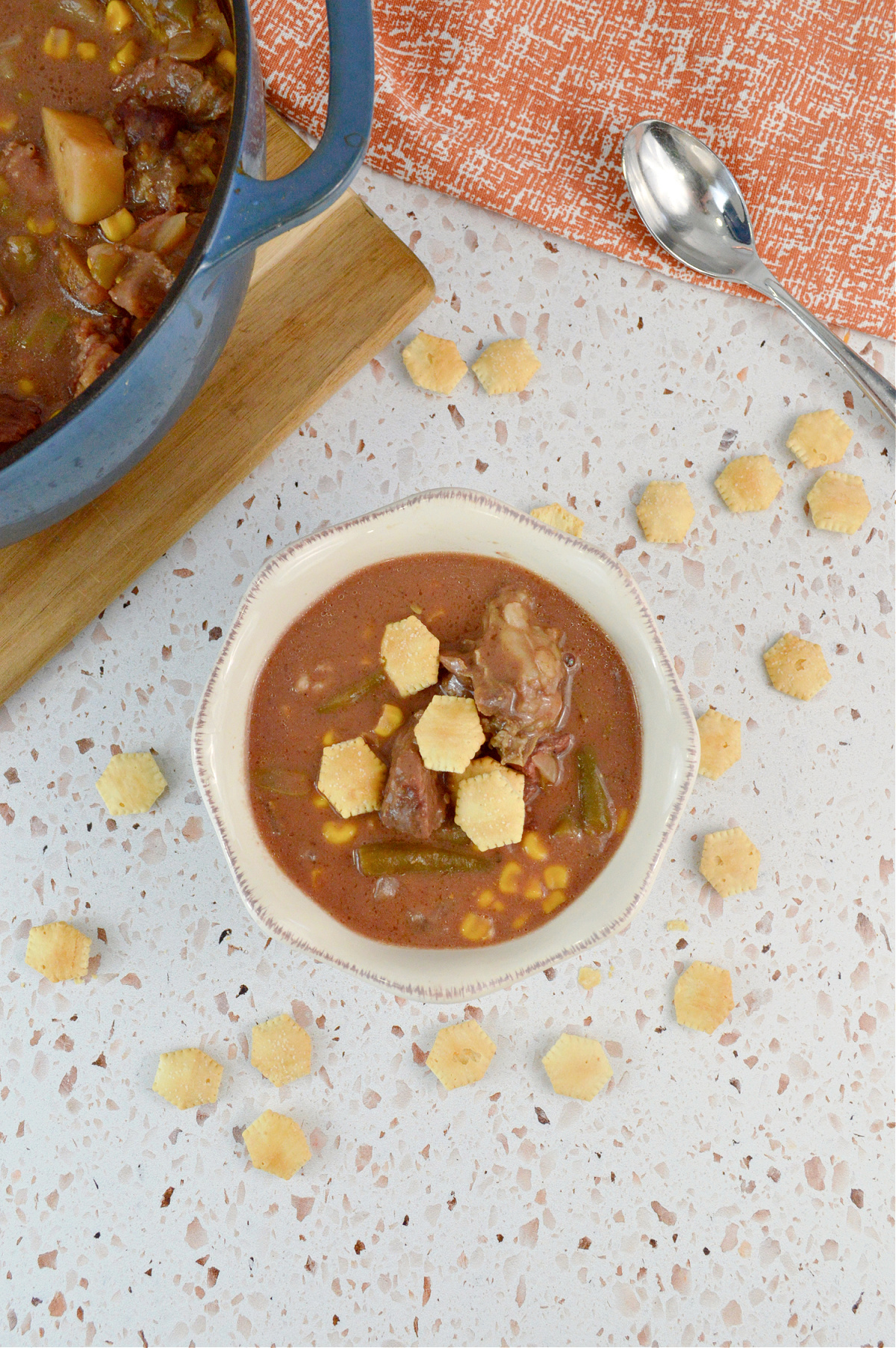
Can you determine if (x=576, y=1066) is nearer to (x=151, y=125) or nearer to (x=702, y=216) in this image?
(x=702, y=216)

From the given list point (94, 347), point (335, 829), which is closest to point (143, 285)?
point (94, 347)

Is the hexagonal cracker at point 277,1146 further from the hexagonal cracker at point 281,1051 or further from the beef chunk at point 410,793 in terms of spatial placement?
the beef chunk at point 410,793

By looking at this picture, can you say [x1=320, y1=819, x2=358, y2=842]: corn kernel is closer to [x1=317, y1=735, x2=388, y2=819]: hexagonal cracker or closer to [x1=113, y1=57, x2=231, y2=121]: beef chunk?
[x1=317, y1=735, x2=388, y2=819]: hexagonal cracker

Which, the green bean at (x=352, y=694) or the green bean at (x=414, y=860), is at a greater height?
the green bean at (x=352, y=694)

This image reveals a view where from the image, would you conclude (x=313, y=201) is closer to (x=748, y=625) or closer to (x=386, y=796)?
(x=386, y=796)

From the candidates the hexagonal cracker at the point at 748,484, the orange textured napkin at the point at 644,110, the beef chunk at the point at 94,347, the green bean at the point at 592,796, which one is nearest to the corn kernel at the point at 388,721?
the green bean at the point at 592,796

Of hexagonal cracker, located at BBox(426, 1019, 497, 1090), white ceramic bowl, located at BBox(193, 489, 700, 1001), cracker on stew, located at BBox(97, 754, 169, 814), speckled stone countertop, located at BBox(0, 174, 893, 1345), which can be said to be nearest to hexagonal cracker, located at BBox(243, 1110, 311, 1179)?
speckled stone countertop, located at BBox(0, 174, 893, 1345)
